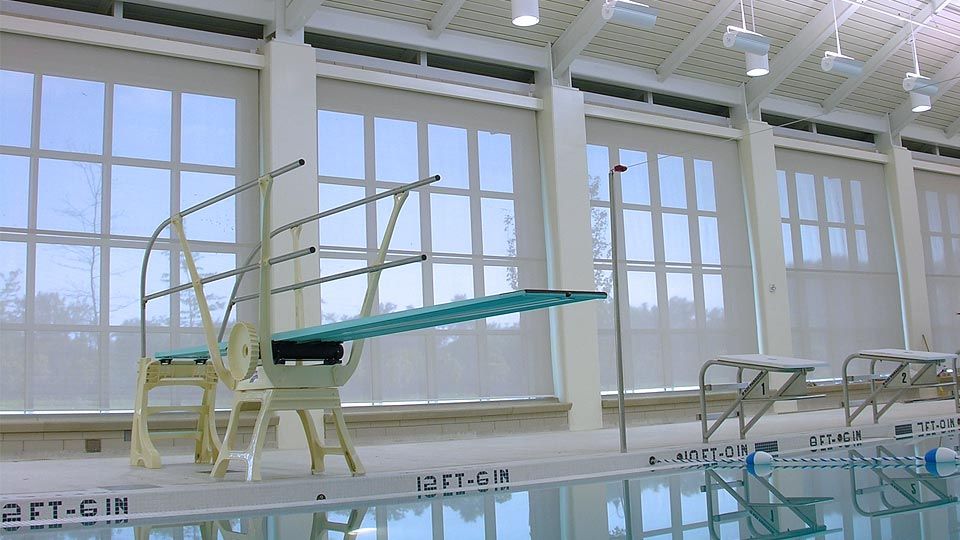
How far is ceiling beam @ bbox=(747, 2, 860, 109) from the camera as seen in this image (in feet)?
37.3

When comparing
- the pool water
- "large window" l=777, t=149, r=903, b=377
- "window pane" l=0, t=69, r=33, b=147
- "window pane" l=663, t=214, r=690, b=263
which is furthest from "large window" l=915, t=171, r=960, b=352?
"window pane" l=0, t=69, r=33, b=147

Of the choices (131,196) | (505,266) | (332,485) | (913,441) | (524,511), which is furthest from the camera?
(505,266)

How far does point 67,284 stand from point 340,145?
117 inches

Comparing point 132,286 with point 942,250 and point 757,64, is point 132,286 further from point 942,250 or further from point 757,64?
point 942,250

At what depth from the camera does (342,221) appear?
30.1 ft

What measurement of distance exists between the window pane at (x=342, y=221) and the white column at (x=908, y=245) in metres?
9.01

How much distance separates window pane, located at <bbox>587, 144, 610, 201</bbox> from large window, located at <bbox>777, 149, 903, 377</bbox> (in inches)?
122

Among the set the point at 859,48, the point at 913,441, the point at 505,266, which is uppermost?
the point at 859,48

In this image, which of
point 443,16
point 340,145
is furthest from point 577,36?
point 340,145

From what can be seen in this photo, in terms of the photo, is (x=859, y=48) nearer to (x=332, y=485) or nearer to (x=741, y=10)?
(x=741, y=10)

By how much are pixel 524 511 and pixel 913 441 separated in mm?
4695

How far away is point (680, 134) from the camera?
12.0 metres

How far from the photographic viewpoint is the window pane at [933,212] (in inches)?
575

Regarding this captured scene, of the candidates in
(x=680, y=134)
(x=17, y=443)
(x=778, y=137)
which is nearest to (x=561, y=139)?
(x=680, y=134)
